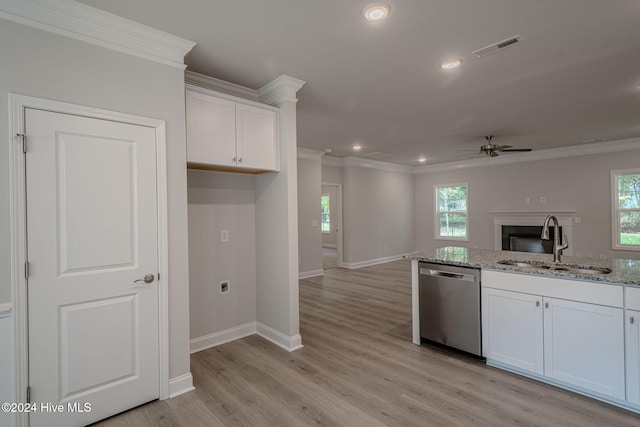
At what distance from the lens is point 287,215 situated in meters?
3.24

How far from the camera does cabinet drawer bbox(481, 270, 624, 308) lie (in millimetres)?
2270

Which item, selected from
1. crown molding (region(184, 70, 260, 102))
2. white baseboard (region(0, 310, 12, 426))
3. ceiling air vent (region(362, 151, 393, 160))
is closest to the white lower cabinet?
crown molding (region(184, 70, 260, 102))

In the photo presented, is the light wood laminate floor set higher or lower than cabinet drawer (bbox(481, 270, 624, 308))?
lower

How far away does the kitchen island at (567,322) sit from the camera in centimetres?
222

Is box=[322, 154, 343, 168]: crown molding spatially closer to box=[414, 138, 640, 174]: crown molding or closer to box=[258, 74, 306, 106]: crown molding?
box=[414, 138, 640, 174]: crown molding

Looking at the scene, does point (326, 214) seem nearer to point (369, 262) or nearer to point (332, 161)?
point (369, 262)

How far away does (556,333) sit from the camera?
249 centimetres

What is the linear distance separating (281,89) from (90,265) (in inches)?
88.8

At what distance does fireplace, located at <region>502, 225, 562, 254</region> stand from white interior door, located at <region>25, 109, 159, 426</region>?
7.89m

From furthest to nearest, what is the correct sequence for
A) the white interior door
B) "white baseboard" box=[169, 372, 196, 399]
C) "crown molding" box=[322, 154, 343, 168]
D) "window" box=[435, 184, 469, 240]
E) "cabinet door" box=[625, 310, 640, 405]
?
1. "window" box=[435, 184, 469, 240]
2. "crown molding" box=[322, 154, 343, 168]
3. "white baseboard" box=[169, 372, 196, 399]
4. "cabinet door" box=[625, 310, 640, 405]
5. the white interior door

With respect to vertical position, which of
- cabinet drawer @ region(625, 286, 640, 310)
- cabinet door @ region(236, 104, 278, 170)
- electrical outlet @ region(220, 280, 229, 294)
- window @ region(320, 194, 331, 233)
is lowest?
electrical outlet @ region(220, 280, 229, 294)

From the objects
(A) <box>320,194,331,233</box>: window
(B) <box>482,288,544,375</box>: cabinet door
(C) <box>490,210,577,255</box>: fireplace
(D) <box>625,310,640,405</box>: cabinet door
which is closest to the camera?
(D) <box>625,310,640,405</box>: cabinet door

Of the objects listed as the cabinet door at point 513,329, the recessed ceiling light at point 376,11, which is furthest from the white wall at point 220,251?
the cabinet door at point 513,329

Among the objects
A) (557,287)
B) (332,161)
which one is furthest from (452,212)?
(557,287)
